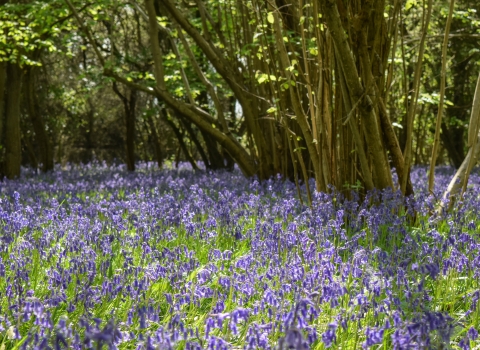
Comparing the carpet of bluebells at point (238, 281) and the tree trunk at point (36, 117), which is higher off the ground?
the tree trunk at point (36, 117)

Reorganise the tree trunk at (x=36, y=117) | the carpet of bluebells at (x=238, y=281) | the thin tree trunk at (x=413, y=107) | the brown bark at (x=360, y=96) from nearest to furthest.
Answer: the carpet of bluebells at (x=238, y=281)
the brown bark at (x=360, y=96)
the thin tree trunk at (x=413, y=107)
the tree trunk at (x=36, y=117)

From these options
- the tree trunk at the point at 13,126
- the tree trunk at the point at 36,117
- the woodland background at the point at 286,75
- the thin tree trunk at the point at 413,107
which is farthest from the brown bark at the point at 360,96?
the tree trunk at the point at 36,117

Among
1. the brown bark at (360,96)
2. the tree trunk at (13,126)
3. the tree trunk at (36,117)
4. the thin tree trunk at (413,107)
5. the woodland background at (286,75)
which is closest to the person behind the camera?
the brown bark at (360,96)

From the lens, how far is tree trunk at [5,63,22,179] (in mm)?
Result: 13613

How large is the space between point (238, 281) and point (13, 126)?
11265mm

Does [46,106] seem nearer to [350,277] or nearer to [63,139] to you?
[63,139]

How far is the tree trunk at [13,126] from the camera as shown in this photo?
13.6 metres

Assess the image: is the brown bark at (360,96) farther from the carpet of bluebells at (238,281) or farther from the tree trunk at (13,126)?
the tree trunk at (13,126)

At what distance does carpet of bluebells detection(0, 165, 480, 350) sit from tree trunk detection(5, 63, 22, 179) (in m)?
7.23

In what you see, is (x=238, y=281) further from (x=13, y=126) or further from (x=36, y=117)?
(x=36, y=117)

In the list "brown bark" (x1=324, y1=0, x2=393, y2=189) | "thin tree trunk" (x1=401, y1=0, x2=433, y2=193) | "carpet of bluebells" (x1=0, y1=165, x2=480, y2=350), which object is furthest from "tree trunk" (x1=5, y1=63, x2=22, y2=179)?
"thin tree trunk" (x1=401, y1=0, x2=433, y2=193)

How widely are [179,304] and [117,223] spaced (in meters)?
2.34

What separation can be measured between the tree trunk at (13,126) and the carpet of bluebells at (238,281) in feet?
23.7

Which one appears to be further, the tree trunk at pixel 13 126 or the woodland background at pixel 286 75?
the tree trunk at pixel 13 126
